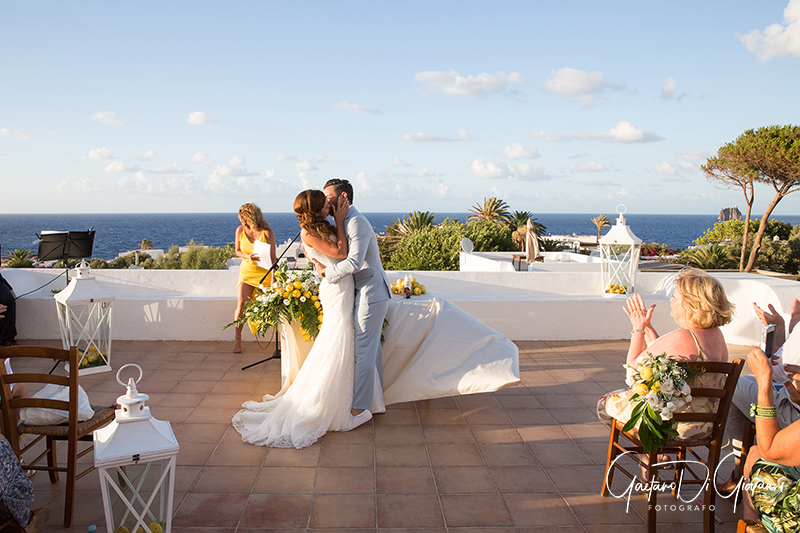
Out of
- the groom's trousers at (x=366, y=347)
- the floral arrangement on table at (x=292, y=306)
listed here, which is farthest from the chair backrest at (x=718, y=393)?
the floral arrangement on table at (x=292, y=306)

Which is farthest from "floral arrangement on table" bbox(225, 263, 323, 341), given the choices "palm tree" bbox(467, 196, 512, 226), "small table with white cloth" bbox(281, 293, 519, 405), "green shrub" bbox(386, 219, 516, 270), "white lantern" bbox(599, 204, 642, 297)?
"palm tree" bbox(467, 196, 512, 226)

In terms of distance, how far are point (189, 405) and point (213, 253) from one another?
41.8 ft

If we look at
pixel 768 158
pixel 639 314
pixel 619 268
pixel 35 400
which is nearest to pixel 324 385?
pixel 35 400

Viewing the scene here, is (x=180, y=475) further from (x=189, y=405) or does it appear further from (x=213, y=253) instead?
(x=213, y=253)

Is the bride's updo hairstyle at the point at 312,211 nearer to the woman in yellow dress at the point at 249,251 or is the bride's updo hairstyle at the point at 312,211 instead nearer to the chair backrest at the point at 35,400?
the chair backrest at the point at 35,400

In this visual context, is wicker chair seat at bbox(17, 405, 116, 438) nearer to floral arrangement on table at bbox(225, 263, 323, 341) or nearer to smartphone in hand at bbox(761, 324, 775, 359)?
floral arrangement on table at bbox(225, 263, 323, 341)

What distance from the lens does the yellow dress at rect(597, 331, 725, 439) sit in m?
2.26

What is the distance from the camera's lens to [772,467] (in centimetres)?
190

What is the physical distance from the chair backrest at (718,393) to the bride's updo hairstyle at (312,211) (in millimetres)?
2309

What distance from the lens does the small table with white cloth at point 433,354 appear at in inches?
142

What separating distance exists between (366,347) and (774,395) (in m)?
2.36

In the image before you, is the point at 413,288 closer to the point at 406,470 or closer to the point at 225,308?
the point at 406,470

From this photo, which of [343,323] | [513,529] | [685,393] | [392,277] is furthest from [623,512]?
[392,277]

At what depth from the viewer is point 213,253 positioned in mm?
15688
